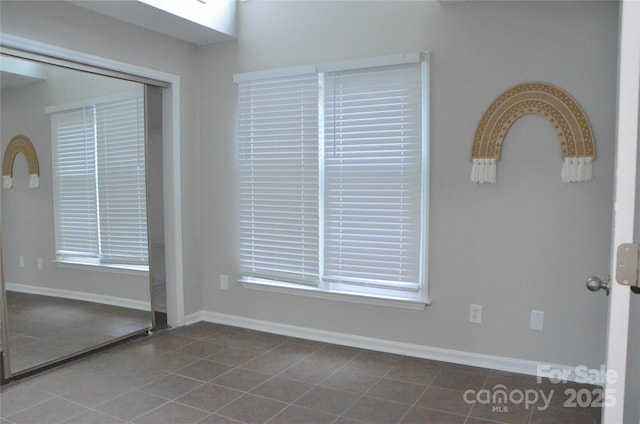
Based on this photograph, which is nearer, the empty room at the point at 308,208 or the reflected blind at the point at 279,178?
the empty room at the point at 308,208

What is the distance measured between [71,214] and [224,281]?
4.35 feet

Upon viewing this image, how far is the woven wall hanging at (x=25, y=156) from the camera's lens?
2868mm

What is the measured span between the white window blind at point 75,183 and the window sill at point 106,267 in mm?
58

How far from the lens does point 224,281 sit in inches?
162

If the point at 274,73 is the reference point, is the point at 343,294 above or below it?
below

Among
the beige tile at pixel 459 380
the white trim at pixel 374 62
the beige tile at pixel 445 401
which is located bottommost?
the beige tile at pixel 445 401

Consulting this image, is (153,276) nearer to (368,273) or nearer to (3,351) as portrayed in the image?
(3,351)

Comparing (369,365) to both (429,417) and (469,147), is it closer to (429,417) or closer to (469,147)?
(429,417)

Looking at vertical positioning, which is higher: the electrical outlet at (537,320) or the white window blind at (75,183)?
the white window blind at (75,183)

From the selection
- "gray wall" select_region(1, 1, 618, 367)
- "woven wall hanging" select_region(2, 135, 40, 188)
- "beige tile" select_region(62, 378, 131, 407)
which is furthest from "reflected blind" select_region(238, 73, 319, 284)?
"woven wall hanging" select_region(2, 135, 40, 188)

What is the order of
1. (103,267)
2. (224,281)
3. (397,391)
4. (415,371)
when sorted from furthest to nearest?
(224,281)
(103,267)
(415,371)
(397,391)

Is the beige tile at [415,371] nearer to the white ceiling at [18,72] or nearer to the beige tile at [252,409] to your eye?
the beige tile at [252,409]

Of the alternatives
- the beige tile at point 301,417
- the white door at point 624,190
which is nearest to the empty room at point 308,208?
the beige tile at point 301,417

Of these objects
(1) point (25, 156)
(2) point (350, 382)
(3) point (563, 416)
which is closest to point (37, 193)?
(1) point (25, 156)
